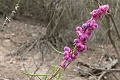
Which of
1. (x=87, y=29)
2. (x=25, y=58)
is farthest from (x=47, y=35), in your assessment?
(x=87, y=29)

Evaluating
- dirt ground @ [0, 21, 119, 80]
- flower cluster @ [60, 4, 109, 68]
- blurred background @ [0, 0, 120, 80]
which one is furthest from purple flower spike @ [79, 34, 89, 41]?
blurred background @ [0, 0, 120, 80]

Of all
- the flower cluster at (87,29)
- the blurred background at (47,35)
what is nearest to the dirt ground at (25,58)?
the blurred background at (47,35)

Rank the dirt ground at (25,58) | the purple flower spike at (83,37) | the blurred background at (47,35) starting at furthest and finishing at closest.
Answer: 1. the blurred background at (47,35)
2. the dirt ground at (25,58)
3. the purple flower spike at (83,37)

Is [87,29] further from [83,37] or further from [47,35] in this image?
[47,35]

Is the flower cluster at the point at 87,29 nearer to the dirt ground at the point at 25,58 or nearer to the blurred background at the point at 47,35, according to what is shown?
the dirt ground at the point at 25,58

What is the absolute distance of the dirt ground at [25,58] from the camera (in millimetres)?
5246

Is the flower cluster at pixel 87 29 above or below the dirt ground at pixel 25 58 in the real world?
above

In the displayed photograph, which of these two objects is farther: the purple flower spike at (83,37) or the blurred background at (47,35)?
the blurred background at (47,35)

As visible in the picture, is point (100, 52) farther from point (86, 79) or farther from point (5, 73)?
point (5, 73)

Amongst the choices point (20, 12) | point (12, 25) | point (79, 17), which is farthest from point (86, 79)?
point (20, 12)

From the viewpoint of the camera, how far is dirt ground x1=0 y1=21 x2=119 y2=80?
17.2 feet

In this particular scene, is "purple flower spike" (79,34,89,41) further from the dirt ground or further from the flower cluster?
the dirt ground

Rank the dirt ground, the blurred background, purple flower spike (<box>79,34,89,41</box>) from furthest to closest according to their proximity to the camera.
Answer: the blurred background
the dirt ground
purple flower spike (<box>79,34,89,41</box>)

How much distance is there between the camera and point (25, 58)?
5.89 m
